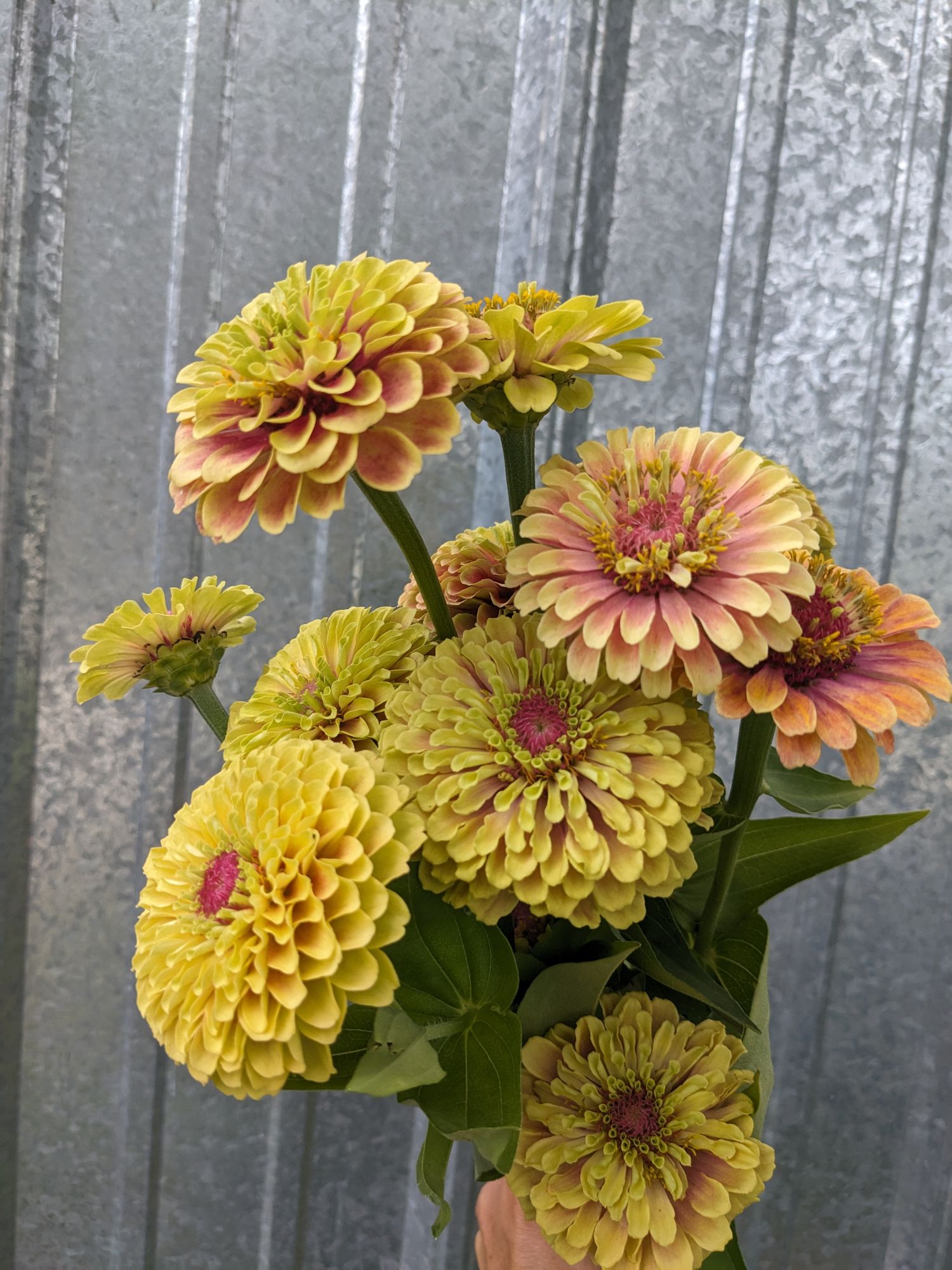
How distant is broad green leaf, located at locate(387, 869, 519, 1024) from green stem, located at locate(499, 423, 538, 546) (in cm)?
16

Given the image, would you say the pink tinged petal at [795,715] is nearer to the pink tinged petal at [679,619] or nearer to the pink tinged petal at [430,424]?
the pink tinged petal at [679,619]

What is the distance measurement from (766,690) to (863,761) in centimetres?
5

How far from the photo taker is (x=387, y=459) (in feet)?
1.11

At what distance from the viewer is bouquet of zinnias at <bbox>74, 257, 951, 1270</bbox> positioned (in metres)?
0.33

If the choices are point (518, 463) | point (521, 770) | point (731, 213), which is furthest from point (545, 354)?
point (731, 213)

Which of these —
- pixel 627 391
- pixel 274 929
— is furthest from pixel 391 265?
pixel 627 391

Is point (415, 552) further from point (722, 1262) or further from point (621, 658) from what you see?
point (722, 1262)

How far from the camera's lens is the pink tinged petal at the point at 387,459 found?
0.33m

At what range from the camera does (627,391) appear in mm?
860

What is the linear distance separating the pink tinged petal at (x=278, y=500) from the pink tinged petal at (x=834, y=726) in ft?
0.63

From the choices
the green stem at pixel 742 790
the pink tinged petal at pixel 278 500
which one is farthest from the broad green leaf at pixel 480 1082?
the pink tinged petal at pixel 278 500

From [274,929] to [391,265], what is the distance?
0.24 m

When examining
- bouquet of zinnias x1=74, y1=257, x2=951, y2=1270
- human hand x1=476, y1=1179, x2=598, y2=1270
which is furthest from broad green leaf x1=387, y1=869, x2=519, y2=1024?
human hand x1=476, y1=1179, x2=598, y2=1270

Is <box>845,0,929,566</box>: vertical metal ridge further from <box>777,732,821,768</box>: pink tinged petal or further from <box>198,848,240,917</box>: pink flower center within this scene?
<box>198,848,240,917</box>: pink flower center
